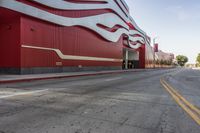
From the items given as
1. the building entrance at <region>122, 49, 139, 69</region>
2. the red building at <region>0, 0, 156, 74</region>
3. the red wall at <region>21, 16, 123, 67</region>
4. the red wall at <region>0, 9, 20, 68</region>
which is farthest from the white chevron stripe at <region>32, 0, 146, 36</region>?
the building entrance at <region>122, 49, 139, 69</region>

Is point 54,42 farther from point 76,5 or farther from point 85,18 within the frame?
point 85,18

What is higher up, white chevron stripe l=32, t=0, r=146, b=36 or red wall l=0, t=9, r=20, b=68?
white chevron stripe l=32, t=0, r=146, b=36

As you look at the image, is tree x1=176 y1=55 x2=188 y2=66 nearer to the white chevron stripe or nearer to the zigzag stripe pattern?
the zigzag stripe pattern

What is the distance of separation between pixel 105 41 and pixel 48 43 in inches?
691

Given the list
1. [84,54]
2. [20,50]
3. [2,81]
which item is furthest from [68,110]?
[84,54]

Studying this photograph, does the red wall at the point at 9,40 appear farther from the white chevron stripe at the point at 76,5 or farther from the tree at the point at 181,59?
the tree at the point at 181,59

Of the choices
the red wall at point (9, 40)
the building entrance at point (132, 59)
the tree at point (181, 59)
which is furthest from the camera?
the tree at point (181, 59)

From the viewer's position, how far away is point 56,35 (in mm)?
24047

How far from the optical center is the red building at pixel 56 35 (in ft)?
63.6

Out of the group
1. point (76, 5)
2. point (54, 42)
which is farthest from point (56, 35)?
point (76, 5)

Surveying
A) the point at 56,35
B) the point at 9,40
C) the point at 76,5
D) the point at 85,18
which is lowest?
the point at 9,40

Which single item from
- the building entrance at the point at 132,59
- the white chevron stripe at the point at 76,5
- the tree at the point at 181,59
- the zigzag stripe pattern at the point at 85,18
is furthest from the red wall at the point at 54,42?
the tree at the point at 181,59

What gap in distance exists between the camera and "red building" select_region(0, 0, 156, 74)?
19.4 meters

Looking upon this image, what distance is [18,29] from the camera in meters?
19.3
